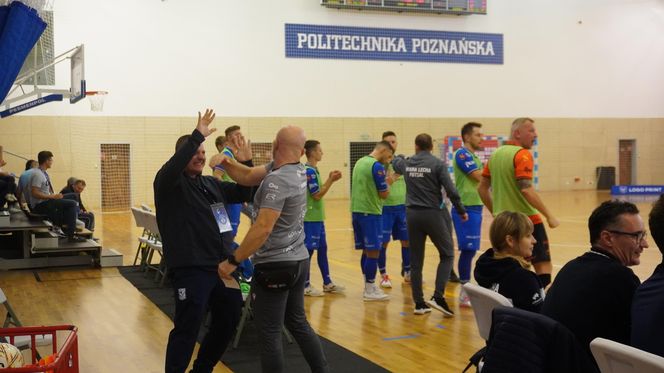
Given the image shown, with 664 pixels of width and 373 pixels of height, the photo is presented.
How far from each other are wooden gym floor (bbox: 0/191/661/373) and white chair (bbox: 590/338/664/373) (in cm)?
272

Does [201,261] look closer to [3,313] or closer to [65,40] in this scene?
[3,313]

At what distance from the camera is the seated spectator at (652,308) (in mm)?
2465

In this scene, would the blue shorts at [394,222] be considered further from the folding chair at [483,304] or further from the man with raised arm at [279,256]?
the folding chair at [483,304]

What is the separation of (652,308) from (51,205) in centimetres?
985

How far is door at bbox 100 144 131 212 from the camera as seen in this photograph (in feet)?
68.6

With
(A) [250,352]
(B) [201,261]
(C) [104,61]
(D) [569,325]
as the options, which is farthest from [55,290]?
(C) [104,61]

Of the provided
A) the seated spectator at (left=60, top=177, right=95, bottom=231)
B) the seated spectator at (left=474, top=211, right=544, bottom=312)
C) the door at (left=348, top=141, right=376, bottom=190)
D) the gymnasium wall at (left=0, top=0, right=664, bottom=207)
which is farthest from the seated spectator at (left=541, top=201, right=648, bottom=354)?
the door at (left=348, top=141, right=376, bottom=190)

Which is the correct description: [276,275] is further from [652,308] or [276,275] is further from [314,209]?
[314,209]

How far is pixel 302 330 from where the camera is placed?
406 cm

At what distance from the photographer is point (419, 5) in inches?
948

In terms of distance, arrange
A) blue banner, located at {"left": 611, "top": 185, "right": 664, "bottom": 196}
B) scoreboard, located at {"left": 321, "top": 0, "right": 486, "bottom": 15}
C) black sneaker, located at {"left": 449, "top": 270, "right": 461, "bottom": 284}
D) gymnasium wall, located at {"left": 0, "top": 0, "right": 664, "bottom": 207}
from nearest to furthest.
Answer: black sneaker, located at {"left": 449, "top": 270, "right": 461, "bottom": 284}, gymnasium wall, located at {"left": 0, "top": 0, "right": 664, "bottom": 207}, scoreboard, located at {"left": 321, "top": 0, "right": 486, "bottom": 15}, blue banner, located at {"left": 611, "top": 185, "right": 664, "bottom": 196}

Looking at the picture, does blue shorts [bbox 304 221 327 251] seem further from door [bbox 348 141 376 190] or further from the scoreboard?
the scoreboard

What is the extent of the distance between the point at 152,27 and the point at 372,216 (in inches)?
613

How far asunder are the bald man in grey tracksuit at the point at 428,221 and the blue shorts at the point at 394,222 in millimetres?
1616
